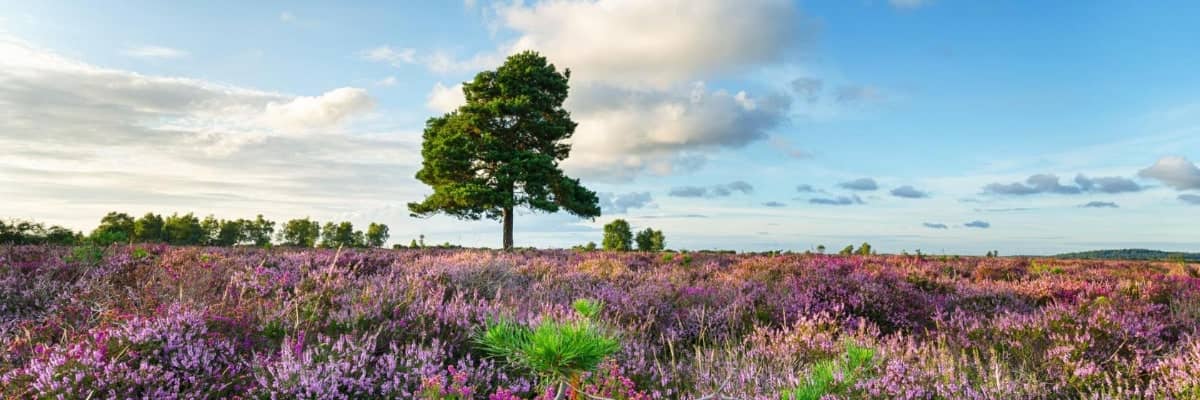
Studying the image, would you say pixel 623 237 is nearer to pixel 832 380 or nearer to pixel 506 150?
pixel 506 150

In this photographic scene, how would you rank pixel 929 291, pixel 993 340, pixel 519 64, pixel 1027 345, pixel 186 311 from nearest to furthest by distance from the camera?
pixel 186 311 → pixel 1027 345 → pixel 993 340 → pixel 929 291 → pixel 519 64

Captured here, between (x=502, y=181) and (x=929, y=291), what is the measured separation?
16.9m

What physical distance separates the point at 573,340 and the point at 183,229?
5996cm

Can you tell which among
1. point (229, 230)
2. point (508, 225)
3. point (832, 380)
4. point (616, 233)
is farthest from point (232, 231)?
point (832, 380)

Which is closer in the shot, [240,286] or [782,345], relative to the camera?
[782,345]

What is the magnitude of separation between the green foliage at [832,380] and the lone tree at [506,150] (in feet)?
65.6

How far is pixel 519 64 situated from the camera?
25.0 metres

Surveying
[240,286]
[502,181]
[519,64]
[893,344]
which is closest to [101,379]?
[240,286]

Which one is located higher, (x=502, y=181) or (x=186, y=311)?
(x=502, y=181)

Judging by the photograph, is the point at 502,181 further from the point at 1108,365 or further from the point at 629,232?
the point at 629,232

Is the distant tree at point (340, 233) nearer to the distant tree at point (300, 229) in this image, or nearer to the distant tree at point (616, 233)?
the distant tree at point (300, 229)

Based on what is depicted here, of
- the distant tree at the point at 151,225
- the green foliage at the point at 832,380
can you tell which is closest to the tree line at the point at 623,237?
the distant tree at the point at 151,225

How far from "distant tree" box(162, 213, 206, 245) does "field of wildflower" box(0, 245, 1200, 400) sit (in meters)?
49.2

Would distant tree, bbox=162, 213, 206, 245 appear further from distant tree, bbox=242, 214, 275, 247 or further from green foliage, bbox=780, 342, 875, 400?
green foliage, bbox=780, 342, 875, 400
